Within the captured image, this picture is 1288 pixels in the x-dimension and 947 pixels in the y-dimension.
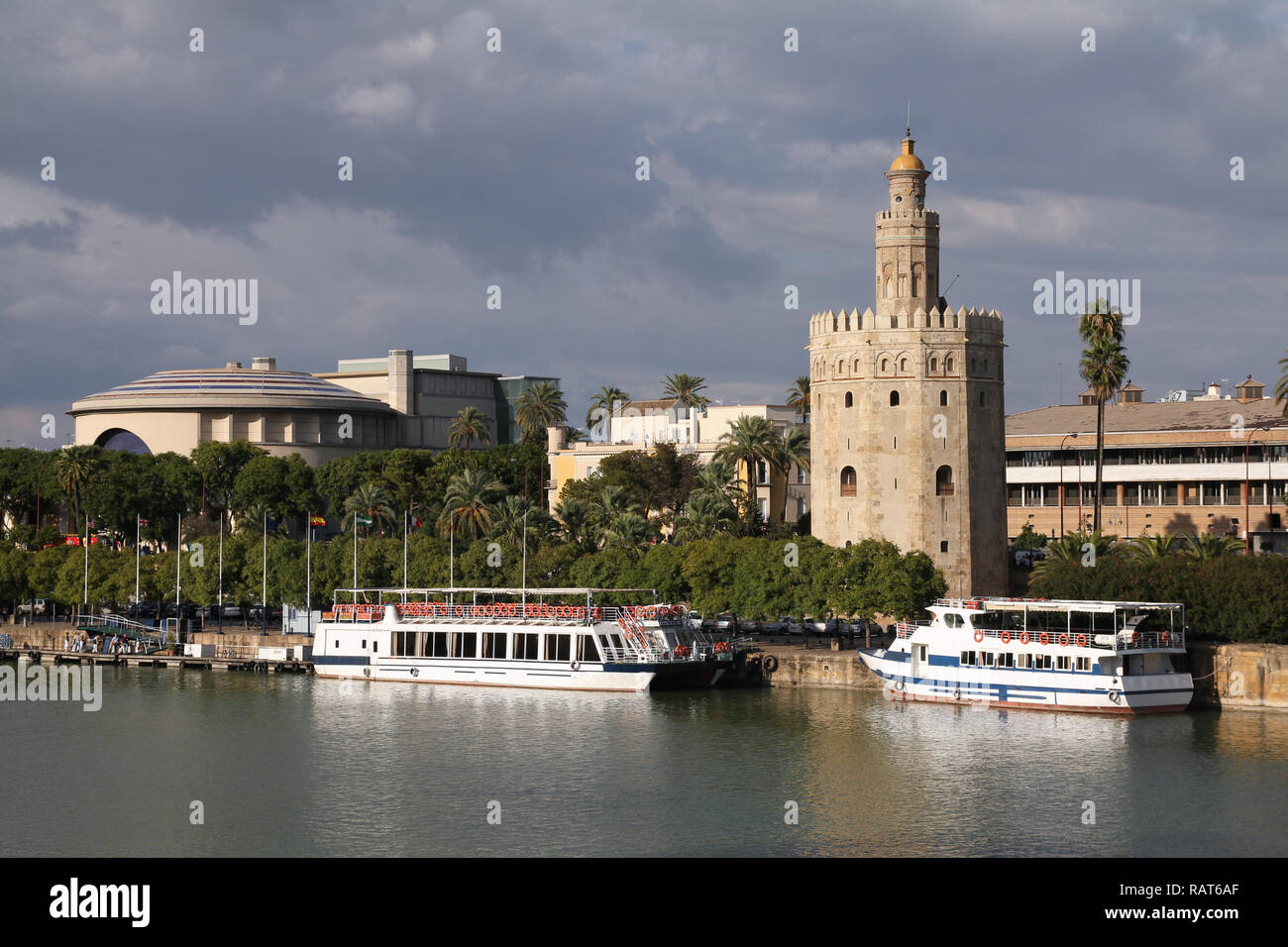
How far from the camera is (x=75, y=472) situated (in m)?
119

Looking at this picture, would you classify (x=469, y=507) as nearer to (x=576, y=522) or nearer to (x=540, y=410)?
(x=576, y=522)

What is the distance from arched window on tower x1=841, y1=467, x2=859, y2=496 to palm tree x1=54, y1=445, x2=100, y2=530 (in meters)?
62.7

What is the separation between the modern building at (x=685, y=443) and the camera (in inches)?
4306

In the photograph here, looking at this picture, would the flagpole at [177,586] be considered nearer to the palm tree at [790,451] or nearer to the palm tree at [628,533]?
the palm tree at [628,533]

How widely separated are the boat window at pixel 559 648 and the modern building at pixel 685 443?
36.0 m

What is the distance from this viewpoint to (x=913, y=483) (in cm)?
7738

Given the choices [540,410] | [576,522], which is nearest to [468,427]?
[540,410]

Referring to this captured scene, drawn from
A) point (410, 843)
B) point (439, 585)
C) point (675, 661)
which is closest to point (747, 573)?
point (675, 661)

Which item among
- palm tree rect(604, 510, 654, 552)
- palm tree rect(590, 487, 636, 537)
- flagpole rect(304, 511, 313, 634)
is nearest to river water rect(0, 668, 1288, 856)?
flagpole rect(304, 511, 313, 634)

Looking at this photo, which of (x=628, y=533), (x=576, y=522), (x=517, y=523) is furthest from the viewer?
(x=576, y=522)

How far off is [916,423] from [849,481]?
4.32 meters
